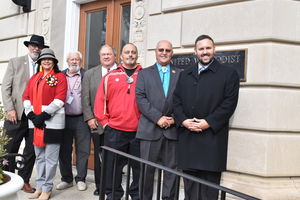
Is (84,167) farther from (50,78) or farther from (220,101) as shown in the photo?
(220,101)

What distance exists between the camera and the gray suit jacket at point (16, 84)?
527 cm

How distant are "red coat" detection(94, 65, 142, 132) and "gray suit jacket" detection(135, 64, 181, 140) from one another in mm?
186

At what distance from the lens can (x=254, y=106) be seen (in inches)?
171

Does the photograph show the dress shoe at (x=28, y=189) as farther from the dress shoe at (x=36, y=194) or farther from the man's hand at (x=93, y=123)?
the man's hand at (x=93, y=123)

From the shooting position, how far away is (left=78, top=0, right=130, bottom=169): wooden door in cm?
631

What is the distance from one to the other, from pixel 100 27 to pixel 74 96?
2.07 m

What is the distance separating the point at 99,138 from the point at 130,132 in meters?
0.81

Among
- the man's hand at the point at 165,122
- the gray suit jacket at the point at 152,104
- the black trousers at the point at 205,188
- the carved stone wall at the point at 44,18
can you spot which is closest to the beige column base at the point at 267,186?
the black trousers at the point at 205,188

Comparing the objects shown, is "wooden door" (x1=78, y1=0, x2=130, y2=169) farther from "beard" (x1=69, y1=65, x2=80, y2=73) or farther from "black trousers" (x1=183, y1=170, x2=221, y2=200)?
"black trousers" (x1=183, y1=170, x2=221, y2=200)

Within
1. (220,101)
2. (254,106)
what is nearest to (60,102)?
(220,101)

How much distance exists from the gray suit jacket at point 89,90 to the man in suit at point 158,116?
1.00 metres

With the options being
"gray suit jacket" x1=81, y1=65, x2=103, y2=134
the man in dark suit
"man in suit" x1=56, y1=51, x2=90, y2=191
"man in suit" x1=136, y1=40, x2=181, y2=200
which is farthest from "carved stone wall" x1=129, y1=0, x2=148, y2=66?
the man in dark suit

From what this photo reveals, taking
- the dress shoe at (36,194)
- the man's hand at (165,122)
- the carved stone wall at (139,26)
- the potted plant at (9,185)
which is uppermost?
the carved stone wall at (139,26)

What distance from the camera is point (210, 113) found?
11.7 feet
